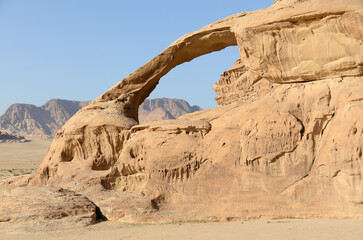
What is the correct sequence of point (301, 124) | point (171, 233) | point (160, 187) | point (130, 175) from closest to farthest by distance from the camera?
point (171, 233)
point (301, 124)
point (160, 187)
point (130, 175)

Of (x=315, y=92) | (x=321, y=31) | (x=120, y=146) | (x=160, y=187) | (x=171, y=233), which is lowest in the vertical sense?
(x=171, y=233)

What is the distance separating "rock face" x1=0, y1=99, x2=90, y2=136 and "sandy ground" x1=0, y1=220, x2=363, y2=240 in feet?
408

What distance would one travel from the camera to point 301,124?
415 inches

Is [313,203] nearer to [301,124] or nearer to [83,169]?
[301,124]

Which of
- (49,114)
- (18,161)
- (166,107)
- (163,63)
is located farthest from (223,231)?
(49,114)

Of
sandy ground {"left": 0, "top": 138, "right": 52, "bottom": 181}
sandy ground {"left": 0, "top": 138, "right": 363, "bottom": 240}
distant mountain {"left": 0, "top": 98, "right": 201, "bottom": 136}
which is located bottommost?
sandy ground {"left": 0, "top": 138, "right": 52, "bottom": 181}

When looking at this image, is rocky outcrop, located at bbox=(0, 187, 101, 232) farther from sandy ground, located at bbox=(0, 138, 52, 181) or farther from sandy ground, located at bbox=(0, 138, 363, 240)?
sandy ground, located at bbox=(0, 138, 52, 181)

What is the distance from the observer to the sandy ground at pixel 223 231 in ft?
26.5

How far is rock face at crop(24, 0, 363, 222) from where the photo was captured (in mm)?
9859

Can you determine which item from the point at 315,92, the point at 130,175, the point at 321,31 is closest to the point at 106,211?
the point at 130,175

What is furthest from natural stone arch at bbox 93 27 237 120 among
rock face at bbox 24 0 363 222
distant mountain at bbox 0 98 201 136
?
distant mountain at bbox 0 98 201 136

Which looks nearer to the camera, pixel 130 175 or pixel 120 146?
pixel 130 175

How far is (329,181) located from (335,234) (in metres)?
2.06

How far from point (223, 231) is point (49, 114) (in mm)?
144187
